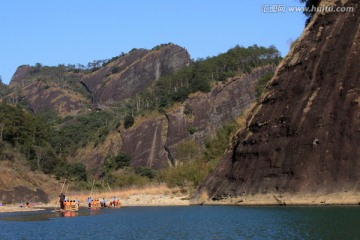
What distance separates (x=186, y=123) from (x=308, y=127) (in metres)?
81.5

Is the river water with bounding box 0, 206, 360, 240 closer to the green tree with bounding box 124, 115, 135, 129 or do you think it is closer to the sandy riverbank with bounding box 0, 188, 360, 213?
the sandy riverbank with bounding box 0, 188, 360, 213

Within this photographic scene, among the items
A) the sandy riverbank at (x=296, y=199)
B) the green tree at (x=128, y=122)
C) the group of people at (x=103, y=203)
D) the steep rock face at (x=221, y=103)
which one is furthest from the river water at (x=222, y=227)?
the green tree at (x=128, y=122)

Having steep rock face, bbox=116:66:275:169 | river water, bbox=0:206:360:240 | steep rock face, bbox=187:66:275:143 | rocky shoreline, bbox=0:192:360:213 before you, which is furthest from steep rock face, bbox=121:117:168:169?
river water, bbox=0:206:360:240

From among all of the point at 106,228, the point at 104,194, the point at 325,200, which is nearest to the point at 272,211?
the point at 325,200

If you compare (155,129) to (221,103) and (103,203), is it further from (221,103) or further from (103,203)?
(103,203)

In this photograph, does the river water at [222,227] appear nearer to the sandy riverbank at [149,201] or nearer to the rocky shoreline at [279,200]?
the rocky shoreline at [279,200]

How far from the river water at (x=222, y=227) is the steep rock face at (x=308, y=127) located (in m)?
4.40

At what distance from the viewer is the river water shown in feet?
98.0

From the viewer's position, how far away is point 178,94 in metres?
137

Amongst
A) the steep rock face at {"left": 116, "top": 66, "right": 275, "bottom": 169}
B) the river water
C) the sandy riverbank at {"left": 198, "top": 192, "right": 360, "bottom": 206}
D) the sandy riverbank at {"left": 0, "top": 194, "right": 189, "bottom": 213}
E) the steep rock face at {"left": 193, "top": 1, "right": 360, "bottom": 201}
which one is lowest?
the river water

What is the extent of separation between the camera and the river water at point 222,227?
1176 inches

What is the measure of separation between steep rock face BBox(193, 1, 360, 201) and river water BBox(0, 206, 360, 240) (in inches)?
173

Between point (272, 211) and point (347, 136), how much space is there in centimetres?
911

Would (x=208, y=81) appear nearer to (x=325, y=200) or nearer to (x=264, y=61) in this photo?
(x=264, y=61)
